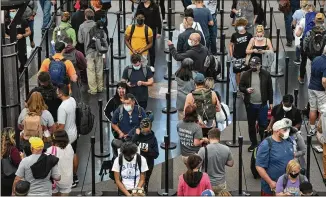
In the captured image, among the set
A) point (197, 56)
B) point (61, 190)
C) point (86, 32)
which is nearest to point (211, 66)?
point (197, 56)

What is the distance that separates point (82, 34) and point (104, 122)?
6.56 feet

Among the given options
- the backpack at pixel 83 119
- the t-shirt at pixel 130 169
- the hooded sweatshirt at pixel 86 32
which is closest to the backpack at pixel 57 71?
the backpack at pixel 83 119

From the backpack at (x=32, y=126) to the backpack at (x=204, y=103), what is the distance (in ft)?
8.50

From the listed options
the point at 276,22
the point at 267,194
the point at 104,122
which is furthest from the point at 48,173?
the point at 276,22

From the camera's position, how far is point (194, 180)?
40.9 ft

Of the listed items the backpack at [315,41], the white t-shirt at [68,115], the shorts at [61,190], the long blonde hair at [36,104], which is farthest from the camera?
the backpack at [315,41]

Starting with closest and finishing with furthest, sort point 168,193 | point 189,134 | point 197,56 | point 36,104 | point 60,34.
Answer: point 189,134
point 36,104
point 168,193
point 197,56
point 60,34

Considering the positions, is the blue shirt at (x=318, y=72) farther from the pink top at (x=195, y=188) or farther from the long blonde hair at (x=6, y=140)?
the long blonde hair at (x=6, y=140)

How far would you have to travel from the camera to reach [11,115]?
628 inches

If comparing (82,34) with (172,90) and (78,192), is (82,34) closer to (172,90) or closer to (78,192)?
(172,90)

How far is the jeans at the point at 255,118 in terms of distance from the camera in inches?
630

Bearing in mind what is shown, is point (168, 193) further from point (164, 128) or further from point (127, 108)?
point (164, 128)

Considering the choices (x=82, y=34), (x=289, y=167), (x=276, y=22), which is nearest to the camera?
(x=289, y=167)

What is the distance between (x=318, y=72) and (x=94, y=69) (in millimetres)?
4803
